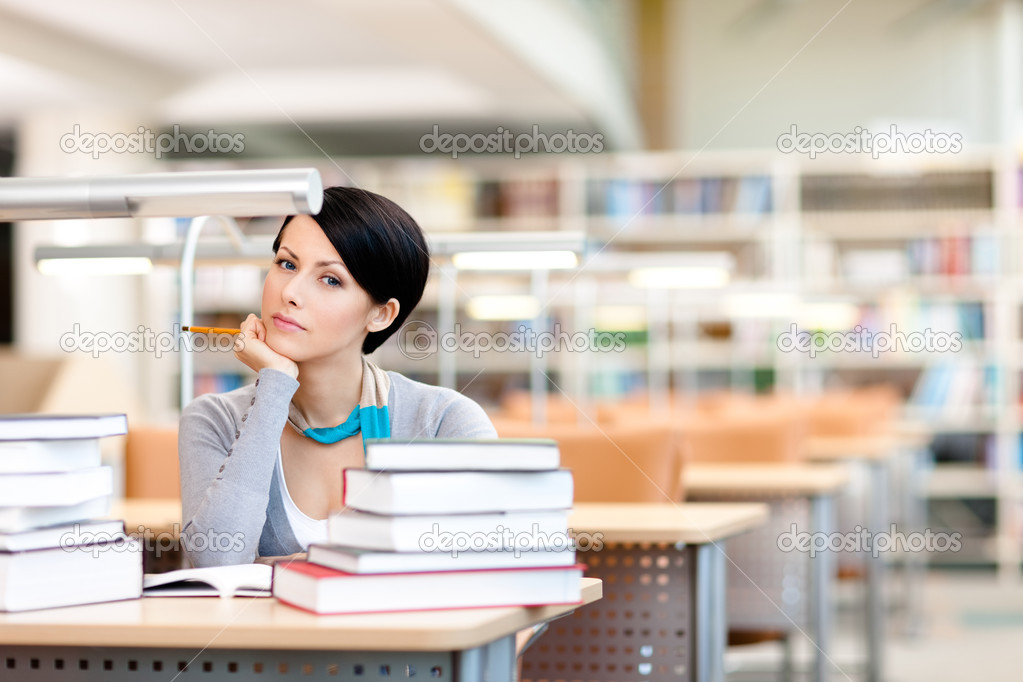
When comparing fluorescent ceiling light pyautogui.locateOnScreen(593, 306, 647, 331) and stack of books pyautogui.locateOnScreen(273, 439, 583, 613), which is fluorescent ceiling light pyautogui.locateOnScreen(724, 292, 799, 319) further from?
stack of books pyautogui.locateOnScreen(273, 439, 583, 613)

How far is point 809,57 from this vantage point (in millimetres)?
8195

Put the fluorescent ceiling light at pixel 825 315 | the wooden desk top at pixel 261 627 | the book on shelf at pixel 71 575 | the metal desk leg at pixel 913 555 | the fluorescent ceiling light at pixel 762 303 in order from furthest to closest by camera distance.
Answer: the fluorescent ceiling light at pixel 825 315 < the fluorescent ceiling light at pixel 762 303 < the metal desk leg at pixel 913 555 < the book on shelf at pixel 71 575 < the wooden desk top at pixel 261 627

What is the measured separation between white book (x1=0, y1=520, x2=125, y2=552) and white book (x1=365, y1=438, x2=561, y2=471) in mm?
311

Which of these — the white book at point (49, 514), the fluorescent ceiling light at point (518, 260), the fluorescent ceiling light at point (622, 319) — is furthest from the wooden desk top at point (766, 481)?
the fluorescent ceiling light at point (622, 319)

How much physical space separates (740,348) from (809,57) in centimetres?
228

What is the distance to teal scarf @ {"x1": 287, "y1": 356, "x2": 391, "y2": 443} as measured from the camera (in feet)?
5.62

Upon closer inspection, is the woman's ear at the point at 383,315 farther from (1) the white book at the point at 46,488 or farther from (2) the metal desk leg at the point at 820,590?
(2) the metal desk leg at the point at 820,590

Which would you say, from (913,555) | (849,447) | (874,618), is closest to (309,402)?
(874,618)

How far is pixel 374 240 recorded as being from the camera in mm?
1648

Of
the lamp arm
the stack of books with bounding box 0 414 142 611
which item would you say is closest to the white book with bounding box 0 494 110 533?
the stack of books with bounding box 0 414 142 611

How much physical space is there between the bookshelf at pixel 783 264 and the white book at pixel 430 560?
17.9 ft

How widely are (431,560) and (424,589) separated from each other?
→ 28 millimetres

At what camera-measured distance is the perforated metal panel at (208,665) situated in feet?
3.75

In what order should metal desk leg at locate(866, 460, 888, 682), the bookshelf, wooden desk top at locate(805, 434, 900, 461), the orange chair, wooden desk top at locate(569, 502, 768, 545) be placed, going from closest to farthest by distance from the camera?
wooden desk top at locate(569, 502, 768, 545) → the orange chair → metal desk leg at locate(866, 460, 888, 682) → wooden desk top at locate(805, 434, 900, 461) → the bookshelf
